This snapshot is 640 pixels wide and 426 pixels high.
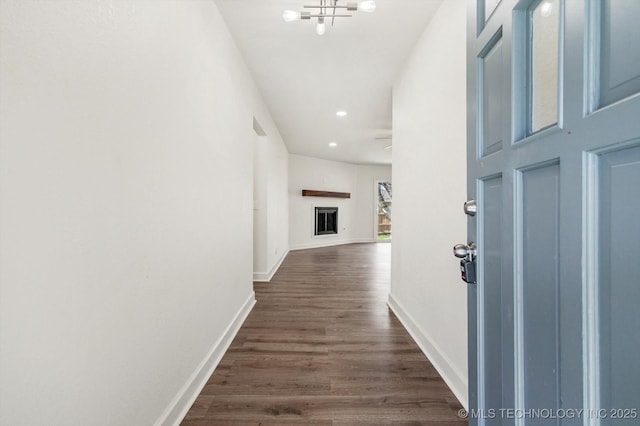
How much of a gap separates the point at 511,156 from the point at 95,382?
135 cm

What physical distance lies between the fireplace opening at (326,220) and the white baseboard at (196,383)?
511 centimetres

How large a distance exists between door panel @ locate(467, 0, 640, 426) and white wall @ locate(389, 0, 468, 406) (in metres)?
0.71

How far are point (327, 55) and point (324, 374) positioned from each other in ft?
8.10

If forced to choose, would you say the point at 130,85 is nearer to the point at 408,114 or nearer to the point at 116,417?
the point at 116,417

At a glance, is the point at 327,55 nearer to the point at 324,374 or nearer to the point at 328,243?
the point at 324,374

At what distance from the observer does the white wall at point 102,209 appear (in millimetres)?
602

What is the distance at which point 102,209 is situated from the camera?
2.69 feet

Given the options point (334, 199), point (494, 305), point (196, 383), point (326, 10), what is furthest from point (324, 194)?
point (494, 305)

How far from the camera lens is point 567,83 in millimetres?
491

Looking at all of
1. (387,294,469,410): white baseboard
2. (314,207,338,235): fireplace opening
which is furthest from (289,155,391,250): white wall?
(387,294,469,410): white baseboard

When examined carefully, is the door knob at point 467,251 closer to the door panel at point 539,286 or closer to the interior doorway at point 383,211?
the door panel at point 539,286

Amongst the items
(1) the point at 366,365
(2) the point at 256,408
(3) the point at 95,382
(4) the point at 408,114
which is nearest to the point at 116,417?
(3) the point at 95,382

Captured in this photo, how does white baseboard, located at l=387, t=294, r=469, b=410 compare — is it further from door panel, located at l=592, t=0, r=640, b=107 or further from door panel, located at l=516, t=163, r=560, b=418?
door panel, located at l=592, t=0, r=640, b=107

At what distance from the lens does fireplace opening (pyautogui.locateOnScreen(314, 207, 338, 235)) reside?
7.21 meters
